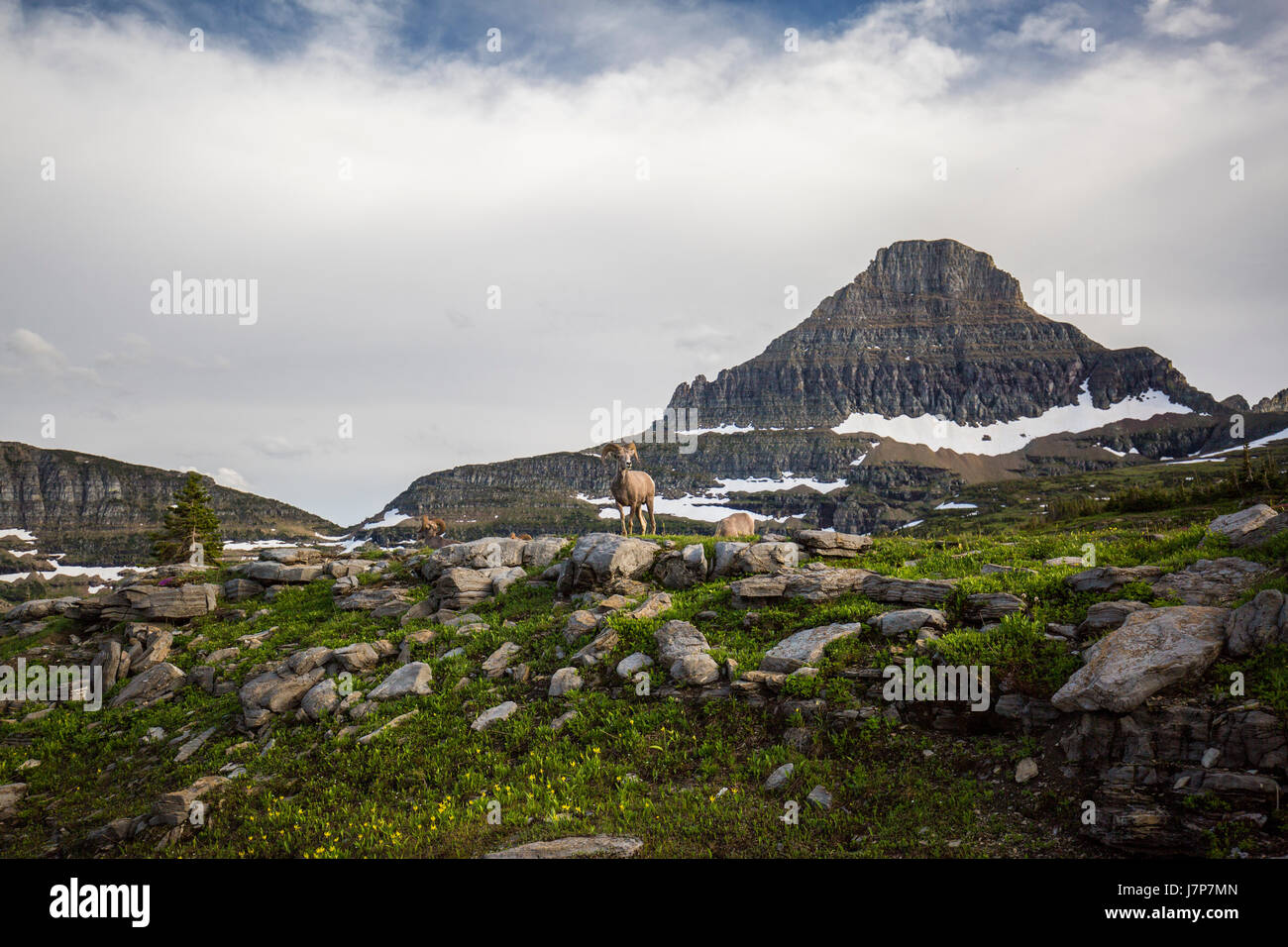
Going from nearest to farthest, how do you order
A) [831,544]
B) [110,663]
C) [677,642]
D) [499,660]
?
1. [677,642]
2. [499,660]
3. [110,663]
4. [831,544]

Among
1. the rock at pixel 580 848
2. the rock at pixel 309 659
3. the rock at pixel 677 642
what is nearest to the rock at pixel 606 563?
the rock at pixel 677 642

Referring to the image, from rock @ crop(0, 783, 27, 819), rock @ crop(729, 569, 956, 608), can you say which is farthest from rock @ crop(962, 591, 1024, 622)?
rock @ crop(0, 783, 27, 819)

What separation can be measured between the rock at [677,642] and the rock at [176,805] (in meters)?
9.81

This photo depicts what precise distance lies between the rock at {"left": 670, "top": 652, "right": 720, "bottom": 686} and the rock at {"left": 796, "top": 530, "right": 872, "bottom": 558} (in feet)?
27.6

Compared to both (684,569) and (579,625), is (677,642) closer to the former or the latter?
(579,625)

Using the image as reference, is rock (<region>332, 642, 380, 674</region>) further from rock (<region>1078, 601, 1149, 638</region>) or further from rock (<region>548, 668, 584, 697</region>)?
rock (<region>1078, 601, 1149, 638</region>)

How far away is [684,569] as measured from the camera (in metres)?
21.0

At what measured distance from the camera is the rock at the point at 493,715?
14.2 m

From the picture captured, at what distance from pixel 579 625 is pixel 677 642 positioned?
3298 mm

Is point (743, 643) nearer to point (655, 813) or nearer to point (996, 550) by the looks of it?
point (655, 813)

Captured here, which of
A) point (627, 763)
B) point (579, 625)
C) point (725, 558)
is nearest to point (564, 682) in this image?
point (579, 625)

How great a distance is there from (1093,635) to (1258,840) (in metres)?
4.81

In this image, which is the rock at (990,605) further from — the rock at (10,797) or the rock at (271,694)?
the rock at (10,797)
